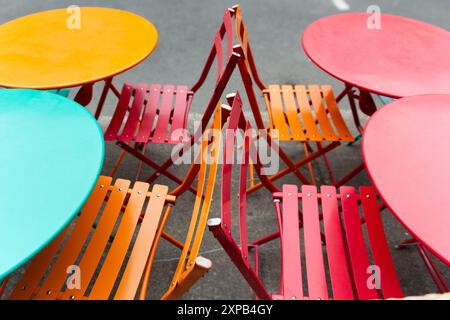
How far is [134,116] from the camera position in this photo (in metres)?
2.22

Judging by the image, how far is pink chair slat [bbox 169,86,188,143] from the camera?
205cm

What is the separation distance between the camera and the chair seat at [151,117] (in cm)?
206

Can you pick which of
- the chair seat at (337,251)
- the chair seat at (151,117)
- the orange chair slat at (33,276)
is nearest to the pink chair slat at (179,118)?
the chair seat at (151,117)

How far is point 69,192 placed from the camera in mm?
1171

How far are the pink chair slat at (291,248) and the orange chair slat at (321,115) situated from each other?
0.58 meters

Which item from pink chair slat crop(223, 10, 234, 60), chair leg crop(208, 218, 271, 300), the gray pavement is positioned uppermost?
pink chair slat crop(223, 10, 234, 60)

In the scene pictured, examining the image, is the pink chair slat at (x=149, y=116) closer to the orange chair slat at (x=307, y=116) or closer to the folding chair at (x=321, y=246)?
the folding chair at (x=321, y=246)

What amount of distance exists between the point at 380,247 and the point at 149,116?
1.50 m

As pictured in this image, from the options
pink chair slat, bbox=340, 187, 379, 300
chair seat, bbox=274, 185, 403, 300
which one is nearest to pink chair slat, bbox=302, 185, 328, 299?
chair seat, bbox=274, 185, 403, 300

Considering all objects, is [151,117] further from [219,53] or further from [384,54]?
[384,54]

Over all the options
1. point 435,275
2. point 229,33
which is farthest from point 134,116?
point 435,275

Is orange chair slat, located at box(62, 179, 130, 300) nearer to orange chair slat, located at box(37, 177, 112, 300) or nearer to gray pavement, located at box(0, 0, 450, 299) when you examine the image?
orange chair slat, located at box(37, 177, 112, 300)

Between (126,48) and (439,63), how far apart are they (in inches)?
73.1

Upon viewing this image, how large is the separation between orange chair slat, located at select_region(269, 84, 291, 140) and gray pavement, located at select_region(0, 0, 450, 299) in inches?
22.2
